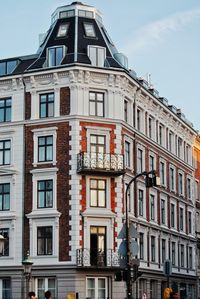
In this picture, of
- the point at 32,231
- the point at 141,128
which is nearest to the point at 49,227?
the point at 32,231

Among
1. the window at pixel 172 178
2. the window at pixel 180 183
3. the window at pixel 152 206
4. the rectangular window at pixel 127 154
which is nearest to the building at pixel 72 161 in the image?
the rectangular window at pixel 127 154

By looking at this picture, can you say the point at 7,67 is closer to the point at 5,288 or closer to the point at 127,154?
the point at 127,154

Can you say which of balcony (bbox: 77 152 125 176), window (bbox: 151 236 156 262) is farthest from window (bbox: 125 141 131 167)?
window (bbox: 151 236 156 262)

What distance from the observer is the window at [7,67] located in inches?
1857

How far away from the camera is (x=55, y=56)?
45594mm

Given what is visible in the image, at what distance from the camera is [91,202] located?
1694 inches

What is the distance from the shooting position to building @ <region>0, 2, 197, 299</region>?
42.4 meters

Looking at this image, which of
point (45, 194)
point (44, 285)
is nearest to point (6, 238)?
point (45, 194)

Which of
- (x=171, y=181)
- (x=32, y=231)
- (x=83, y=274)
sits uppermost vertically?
(x=171, y=181)

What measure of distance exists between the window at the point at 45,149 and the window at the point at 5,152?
7.38 ft

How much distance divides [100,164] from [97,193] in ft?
6.07

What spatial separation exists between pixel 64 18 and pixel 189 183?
20566 millimetres

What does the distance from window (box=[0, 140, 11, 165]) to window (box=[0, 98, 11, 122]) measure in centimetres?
154

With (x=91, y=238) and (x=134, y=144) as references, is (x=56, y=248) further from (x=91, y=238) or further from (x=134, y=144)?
(x=134, y=144)
